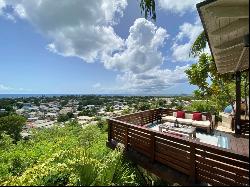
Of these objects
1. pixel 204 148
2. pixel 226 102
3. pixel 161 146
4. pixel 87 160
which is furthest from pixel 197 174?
pixel 226 102

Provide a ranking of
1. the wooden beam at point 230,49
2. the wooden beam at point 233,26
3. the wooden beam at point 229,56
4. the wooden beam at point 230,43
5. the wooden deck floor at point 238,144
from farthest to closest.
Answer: the wooden deck floor at point 238,144, the wooden beam at point 229,56, the wooden beam at point 230,49, the wooden beam at point 230,43, the wooden beam at point 233,26

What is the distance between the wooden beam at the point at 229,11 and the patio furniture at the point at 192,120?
8655mm

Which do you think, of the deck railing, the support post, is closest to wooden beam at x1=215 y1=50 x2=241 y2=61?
the support post

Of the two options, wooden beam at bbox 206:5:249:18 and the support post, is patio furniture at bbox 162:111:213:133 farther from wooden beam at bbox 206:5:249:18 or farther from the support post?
wooden beam at bbox 206:5:249:18

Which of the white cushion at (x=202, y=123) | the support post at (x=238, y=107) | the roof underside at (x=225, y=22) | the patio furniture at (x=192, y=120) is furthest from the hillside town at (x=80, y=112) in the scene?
the roof underside at (x=225, y=22)

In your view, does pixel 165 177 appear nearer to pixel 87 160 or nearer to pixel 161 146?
pixel 161 146

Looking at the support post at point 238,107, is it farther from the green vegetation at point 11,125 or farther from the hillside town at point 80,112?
the green vegetation at point 11,125

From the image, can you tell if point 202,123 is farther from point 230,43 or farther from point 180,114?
point 230,43

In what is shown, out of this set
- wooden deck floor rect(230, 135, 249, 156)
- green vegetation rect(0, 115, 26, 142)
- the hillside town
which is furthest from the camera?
green vegetation rect(0, 115, 26, 142)

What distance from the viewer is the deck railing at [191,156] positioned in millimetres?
5141

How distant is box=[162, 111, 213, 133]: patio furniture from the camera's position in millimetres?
12625

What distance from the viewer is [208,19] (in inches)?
195

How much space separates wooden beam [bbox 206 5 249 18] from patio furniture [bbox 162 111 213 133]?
28.4 ft

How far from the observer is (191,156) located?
584 cm
